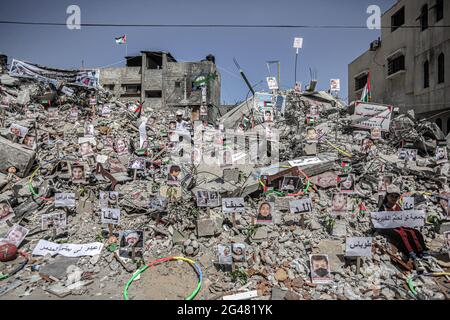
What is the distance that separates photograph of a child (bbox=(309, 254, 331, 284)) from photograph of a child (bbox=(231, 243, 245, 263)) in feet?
3.77

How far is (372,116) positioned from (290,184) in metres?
6.53

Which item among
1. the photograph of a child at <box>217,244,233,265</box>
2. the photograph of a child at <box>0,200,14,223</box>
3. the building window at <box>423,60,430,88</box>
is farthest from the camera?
the building window at <box>423,60,430,88</box>

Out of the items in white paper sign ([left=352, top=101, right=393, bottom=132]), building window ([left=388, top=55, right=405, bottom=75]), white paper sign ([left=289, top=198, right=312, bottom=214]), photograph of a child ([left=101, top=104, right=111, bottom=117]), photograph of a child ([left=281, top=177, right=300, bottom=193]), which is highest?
building window ([left=388, top=55, right=405, bottom=75])

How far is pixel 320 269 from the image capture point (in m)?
4.26

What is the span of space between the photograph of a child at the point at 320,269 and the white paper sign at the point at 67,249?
403 cm

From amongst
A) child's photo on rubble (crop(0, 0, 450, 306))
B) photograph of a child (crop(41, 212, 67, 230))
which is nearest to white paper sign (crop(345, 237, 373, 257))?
child's photo on rubble (crop(0, 0, 450, 306))

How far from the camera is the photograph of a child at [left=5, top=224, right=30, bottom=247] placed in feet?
16.8

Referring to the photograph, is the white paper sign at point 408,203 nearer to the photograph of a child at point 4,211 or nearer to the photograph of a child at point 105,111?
the photograph of a child at point 4,211

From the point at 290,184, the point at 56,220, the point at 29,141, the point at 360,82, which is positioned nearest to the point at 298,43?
the point at 360,82

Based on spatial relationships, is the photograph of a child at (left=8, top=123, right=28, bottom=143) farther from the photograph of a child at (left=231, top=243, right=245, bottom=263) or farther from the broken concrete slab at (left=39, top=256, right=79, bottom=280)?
the photograph of a child at (left=231, top=243, right=245, bottom=263)

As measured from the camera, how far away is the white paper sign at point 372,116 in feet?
34.9

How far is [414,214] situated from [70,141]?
10998mm

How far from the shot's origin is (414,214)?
4.88 metres

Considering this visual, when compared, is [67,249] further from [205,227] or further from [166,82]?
[166,82]
